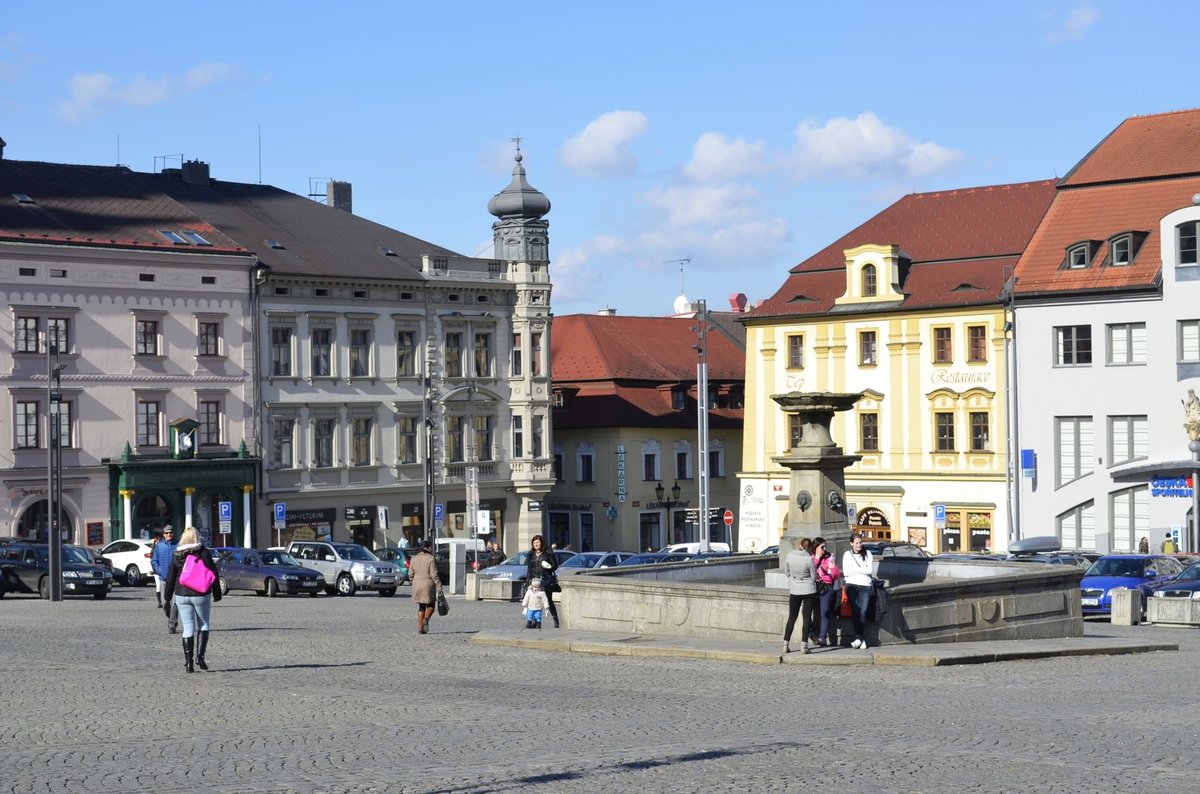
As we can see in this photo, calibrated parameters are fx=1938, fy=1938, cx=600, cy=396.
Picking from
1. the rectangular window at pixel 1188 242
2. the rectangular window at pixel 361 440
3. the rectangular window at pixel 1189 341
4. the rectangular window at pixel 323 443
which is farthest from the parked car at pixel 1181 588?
the rectangular window at pixel 361 440

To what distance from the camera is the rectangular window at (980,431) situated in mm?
68875

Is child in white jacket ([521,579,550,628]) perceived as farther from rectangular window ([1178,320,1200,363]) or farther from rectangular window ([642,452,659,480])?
rectangular window ([642,452,659,480])

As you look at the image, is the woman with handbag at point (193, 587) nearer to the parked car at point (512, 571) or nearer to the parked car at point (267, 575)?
the parked car at point (512, 571)

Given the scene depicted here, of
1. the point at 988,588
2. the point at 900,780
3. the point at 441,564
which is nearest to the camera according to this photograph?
the point at 900,780

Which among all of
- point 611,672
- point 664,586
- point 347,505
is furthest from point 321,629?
point 347,505

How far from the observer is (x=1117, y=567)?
41.1 metres

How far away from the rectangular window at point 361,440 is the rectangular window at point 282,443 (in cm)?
264

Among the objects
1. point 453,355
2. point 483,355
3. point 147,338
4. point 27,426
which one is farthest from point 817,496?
point 483,355

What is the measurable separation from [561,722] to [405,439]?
183 feet

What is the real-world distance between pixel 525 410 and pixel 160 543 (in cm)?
4281

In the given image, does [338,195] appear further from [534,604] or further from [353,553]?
[534,604]

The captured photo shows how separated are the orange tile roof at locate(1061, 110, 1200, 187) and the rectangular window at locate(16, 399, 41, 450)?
35458mm

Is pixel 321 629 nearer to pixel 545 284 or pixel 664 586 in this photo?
pixel 664 586

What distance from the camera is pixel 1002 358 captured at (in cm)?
6838
